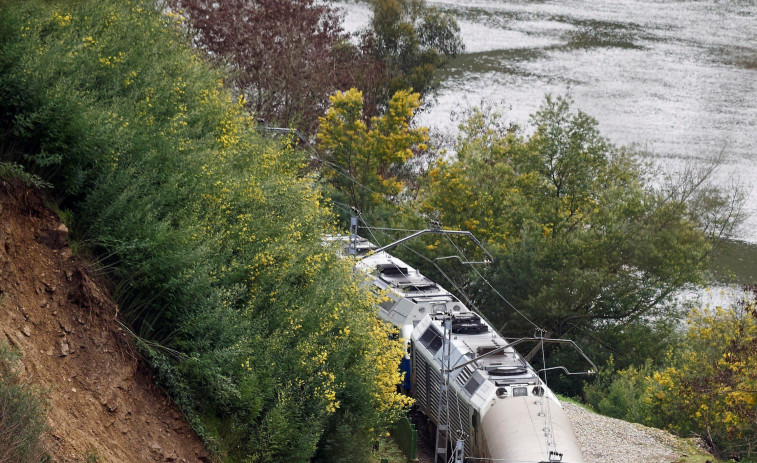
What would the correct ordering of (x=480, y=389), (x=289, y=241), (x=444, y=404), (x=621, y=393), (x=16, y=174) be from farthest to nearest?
(x=621, y=393), (x=444, y=404), (x=480, y=389), (x=289, y=241), (x=16, y=174)

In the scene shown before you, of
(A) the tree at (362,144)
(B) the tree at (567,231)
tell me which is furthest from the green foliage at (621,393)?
(A) the tree at (362,144)

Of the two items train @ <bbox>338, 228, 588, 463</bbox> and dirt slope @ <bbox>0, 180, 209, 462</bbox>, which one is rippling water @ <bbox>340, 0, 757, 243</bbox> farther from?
dirt slope @ <bbox>0, 180, 209, 462</bbox>

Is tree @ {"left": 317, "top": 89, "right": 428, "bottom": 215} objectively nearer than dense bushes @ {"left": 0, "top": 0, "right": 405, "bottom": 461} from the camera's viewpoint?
No

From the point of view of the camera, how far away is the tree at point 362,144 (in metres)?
43.9

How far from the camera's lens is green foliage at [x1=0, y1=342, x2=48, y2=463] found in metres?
9.68

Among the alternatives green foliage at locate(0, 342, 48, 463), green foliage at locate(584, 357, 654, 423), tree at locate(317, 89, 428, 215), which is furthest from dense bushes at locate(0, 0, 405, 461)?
tree at locate(317, 89, 428, 215)

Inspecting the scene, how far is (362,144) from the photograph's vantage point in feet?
145

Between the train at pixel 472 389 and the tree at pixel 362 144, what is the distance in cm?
1755

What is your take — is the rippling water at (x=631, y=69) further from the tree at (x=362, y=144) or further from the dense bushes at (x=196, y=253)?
the dense bushes at (x=196, y=253)

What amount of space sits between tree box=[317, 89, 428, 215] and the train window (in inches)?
901

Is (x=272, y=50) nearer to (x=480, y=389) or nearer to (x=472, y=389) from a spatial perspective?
(x=472, y=389)

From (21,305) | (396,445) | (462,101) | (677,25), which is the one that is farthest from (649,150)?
(21,305)

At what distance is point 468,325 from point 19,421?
1466 centimetres

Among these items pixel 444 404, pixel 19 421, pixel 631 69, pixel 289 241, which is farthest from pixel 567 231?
pixel 19 421
